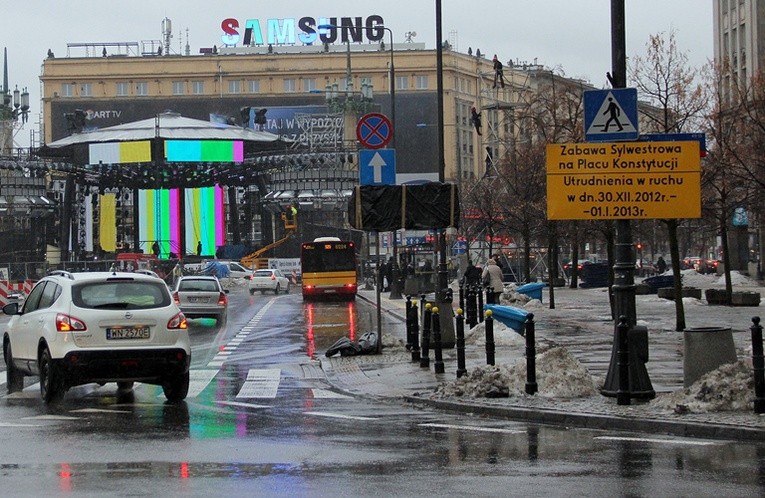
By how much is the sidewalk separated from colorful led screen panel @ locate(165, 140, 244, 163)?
67.7 meters

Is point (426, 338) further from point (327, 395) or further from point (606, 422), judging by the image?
point (606, 422)

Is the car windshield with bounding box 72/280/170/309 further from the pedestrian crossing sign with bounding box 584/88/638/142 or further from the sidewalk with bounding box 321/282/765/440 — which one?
the pedestrian crossing sign with bounding box 584/88/638/142

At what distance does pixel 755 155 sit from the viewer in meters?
30.4

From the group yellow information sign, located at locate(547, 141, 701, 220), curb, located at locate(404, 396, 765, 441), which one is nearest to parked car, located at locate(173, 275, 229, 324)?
curb, located at locate(404, 396, 765, 441)

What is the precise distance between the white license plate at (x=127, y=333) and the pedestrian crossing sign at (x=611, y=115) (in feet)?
18.6

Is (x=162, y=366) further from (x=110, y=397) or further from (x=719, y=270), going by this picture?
(x=719, y=270)

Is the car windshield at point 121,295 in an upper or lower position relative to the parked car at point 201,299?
upper

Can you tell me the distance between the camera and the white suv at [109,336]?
51.5 feet

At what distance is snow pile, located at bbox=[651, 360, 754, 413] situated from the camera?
12977 millimetres

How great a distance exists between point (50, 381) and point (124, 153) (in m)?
88.1

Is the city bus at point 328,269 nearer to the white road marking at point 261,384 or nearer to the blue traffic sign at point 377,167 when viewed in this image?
the blue traffic sign at point 377,167

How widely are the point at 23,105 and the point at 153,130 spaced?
19.5m

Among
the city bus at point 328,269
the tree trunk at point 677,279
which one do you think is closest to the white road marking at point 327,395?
the tree trunk at point 677,279

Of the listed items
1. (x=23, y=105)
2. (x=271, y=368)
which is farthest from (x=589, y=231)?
(x=23, y=105)
